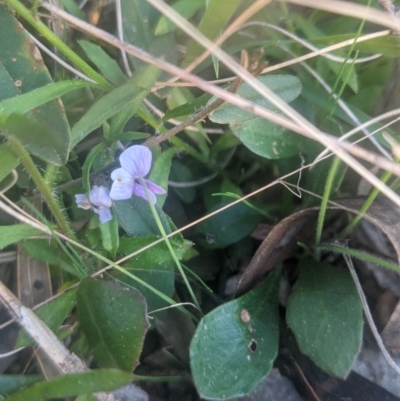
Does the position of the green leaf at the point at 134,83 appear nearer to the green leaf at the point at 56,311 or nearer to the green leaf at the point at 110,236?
the green leaf at the point at 110,236

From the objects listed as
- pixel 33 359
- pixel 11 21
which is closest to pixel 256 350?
pixel 33 359

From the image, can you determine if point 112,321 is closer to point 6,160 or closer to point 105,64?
point 6,160

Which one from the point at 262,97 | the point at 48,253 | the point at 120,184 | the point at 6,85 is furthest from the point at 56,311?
the point at 262,97

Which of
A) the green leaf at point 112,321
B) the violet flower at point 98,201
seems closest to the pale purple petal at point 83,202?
the violet flower at point 98,201

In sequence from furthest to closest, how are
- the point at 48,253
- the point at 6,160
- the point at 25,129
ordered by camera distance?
the point at 48,253 → the point at 6,160 → the point at 25,129

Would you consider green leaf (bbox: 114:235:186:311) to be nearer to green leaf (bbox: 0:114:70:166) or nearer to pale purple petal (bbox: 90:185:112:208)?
pale purple petal (bbox: 90:185:112:208)

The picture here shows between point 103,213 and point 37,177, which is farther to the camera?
point 103,213

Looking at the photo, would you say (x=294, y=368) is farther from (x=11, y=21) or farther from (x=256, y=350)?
(x=11, y=21)
